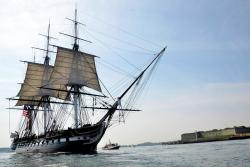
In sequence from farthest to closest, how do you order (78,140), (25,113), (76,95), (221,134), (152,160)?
(221,134) → (25,113) → (76,95) → (78,140) → (152,160)

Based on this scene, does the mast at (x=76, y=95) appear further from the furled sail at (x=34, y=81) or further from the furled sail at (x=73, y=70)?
the furled sail at (x=34, y=81)

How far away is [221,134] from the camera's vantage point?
7347 inches

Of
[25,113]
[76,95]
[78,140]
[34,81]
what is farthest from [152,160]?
[25,113]

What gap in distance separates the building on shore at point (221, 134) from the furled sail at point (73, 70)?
113775mm

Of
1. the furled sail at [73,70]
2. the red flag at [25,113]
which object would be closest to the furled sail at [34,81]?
the red flag at [25,113]

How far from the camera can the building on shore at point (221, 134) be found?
17448cm

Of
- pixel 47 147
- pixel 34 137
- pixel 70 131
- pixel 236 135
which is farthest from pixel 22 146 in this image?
pixel 236 135

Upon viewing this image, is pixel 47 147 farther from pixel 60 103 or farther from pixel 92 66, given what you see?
pixel 92 66

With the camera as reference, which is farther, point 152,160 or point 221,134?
point 221,134

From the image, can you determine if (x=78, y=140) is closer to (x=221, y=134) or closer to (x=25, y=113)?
(x=25, y=113)

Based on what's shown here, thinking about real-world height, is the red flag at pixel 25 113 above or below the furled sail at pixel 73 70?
below

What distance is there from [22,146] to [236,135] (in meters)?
120

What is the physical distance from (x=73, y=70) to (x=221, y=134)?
133m

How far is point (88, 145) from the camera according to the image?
58.6 m
